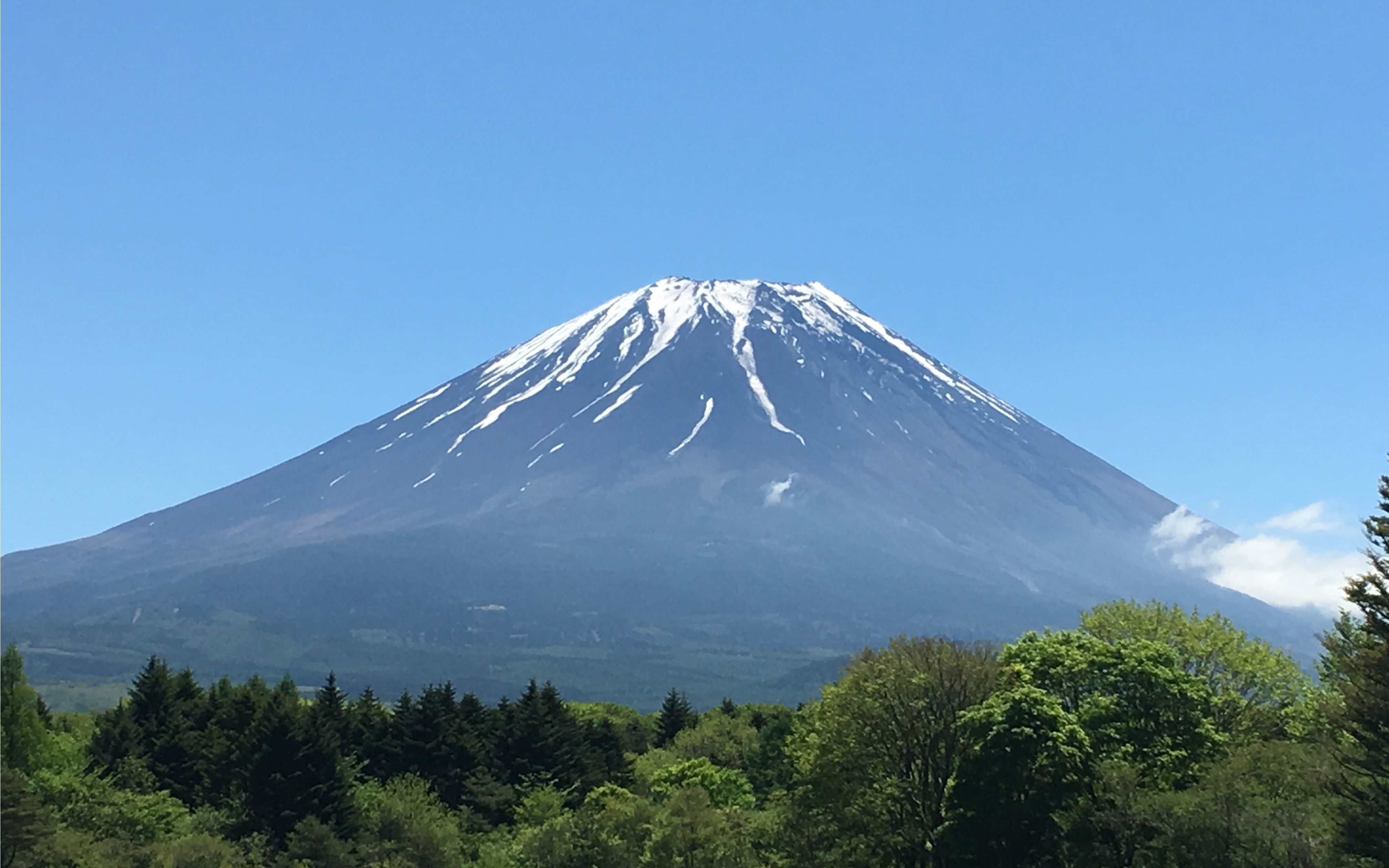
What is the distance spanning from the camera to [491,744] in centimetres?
7412

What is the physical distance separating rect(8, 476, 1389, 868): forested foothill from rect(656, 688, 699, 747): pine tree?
29284 millimetres

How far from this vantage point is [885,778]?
44406 millimetres

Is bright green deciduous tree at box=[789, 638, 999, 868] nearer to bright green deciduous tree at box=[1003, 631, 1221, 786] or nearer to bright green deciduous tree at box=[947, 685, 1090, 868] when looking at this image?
bright green deciduous tree at box=[1003, 631, 1221, 786]

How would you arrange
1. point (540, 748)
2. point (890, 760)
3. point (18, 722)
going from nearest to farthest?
point (890, 760) → point (18, 722) → point (540, 748)

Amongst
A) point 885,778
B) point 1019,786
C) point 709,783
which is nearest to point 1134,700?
point 1019,786

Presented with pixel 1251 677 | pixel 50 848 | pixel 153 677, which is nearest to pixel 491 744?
pixel 153 677

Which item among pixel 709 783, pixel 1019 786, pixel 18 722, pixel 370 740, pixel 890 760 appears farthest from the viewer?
pixel 370 740

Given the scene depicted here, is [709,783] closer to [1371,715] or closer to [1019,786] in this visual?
[1019,786]

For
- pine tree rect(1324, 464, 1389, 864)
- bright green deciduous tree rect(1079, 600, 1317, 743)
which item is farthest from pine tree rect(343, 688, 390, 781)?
pine tree rect(1324, 464, 1389, 864)

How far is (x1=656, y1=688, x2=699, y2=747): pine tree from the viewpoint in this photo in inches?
3981

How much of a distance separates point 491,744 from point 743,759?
18.2m

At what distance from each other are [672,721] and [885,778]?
5986 centimetres

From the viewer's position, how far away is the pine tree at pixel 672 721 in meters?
101

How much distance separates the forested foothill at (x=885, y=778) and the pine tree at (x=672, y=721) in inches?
1153
